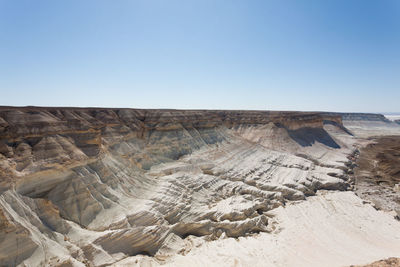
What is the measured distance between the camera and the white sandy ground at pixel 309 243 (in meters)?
9.45

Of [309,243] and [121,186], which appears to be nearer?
[309,243]

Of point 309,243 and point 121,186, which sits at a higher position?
point 121,186

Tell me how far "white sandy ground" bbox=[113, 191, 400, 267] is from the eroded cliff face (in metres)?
0.81

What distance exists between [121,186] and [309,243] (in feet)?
35.3

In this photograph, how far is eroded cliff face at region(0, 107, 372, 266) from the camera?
783 centimetres

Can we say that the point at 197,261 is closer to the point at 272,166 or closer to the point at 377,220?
the point at 377,220

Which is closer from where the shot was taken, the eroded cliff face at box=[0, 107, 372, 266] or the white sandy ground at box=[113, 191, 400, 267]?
the eroded cliff face at box=[0, 107, 372, 266]

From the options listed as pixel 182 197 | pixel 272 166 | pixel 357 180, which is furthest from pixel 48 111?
pixel 357 180

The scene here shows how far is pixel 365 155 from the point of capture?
122 feet

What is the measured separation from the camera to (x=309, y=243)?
1128 centimetres

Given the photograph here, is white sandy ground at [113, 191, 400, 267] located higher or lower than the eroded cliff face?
lower

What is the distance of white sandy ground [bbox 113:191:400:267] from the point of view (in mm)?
9453

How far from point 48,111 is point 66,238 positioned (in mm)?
8330

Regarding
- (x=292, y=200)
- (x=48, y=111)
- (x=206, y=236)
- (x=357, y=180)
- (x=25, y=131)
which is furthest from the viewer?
(x=357, y=180)
